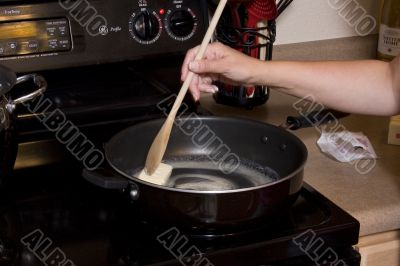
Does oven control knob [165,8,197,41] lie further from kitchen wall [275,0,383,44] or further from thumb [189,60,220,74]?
kitchen wall [275,0,383,44]

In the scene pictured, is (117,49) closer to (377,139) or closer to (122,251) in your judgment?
(122,251)

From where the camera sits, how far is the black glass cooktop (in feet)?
2.42

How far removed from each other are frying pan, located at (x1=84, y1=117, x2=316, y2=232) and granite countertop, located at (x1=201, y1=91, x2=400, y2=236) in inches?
3.3

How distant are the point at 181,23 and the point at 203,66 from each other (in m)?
0.17

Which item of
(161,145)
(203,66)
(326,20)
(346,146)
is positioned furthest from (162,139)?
(326,20)

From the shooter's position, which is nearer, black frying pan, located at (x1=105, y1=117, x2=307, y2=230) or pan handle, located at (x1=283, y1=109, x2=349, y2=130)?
black frying pan, located at (x1=105, y1=117, x2=307, y2=230)

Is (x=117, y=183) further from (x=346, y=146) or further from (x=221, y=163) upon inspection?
(x=346, y=146)

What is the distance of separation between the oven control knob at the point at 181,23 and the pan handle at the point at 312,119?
22cm

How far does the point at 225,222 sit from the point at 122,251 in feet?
0.42

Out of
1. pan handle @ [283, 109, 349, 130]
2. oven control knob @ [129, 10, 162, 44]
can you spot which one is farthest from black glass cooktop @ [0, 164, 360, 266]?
oven control knob @ [129, 10, 162, 44]

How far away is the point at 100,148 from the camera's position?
101 cm

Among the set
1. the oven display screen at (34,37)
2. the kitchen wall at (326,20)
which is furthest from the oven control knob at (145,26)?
the kitchen wall at (326,20)

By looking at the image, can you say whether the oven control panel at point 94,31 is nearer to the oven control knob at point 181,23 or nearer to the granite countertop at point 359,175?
the oven control knob at point 181,23

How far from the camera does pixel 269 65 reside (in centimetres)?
96
